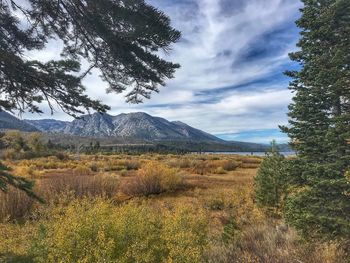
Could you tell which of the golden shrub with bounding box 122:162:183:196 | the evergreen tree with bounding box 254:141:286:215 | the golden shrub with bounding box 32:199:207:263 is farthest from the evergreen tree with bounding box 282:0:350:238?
the golden shrub with bounding box 122:162:183:196

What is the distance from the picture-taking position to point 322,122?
318 inches

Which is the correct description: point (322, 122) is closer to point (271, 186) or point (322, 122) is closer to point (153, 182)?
point (271, 186)

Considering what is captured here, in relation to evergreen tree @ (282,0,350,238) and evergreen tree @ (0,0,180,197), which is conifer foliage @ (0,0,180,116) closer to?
evergreen tree @ (0,0,180,197)

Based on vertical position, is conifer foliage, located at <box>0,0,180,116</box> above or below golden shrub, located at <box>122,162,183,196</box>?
above

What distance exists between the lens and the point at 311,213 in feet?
25.7

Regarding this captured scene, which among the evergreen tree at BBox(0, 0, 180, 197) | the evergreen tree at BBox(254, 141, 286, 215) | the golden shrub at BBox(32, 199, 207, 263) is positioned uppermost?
the evergreen tree at BBox(0, 0, 180, 197)

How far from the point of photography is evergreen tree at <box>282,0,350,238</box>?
740 cm

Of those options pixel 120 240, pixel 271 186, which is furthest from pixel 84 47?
pixel 271 186

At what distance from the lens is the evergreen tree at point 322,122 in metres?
7.40

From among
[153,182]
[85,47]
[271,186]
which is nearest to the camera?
[85,47]

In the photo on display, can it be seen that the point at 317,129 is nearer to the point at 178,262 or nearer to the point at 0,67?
the point at 178,262

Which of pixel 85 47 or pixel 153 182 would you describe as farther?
pixel 153 182

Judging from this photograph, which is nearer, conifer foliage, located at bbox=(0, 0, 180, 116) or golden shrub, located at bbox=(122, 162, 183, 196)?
conifer foliage, located at bbox=(0, 0, 180, 116)

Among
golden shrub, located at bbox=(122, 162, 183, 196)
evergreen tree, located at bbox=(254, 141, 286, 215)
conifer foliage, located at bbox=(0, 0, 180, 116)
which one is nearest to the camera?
conifer foliage, located at bbox=(0, 0, 180, 116)
